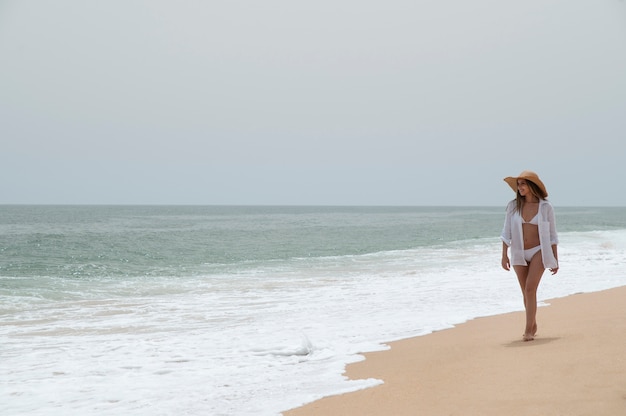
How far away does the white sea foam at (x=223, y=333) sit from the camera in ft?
15.7

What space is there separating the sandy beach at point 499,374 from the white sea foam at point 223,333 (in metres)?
0.31

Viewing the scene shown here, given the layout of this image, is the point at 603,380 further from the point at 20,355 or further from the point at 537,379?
the point at 20,355

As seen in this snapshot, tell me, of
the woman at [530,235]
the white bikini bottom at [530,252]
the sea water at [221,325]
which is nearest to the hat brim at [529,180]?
the woman at [530,235]

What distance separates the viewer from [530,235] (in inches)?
226

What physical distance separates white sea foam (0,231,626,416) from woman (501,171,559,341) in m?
0.66

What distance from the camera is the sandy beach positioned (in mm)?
3754

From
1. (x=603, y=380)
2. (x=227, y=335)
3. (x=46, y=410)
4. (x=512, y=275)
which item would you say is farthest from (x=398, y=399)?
(x=512, y=275)

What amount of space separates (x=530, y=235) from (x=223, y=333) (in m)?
3.94

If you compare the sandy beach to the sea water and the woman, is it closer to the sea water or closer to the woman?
the sea water

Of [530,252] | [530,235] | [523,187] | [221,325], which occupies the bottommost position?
[221,325]

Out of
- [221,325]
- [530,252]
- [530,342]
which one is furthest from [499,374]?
[221,325]

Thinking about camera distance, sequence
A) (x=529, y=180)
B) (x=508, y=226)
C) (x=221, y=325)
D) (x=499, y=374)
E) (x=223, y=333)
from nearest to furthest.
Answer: (x=499, y=374), (x=529, y=180), (x=508, y=226), (x=223, y=333), (x=221, y=325)

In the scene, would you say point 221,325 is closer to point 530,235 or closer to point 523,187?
point 530,235

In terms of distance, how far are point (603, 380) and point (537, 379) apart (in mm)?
416
